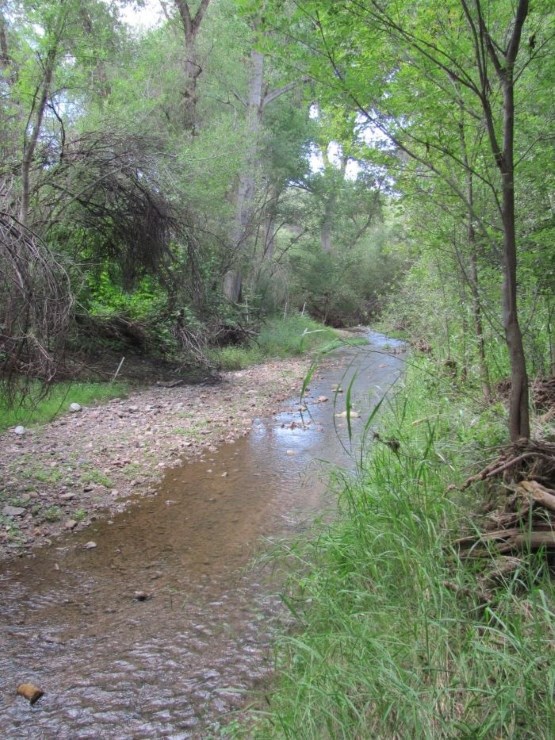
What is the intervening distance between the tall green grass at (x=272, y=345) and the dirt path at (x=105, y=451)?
7.46 feet

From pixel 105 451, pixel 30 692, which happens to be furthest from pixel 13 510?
pixel 30 692

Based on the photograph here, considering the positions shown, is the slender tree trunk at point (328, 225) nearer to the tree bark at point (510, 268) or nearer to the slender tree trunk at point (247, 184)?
the slender tree trunk at point (247, 184)

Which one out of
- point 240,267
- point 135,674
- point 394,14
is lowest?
point 135,674

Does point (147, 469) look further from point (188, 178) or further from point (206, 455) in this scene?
point (188, 178)

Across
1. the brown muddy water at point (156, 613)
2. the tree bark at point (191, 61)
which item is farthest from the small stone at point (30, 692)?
the tree bark at point (191, 61)

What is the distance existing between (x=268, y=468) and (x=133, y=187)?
5007mm

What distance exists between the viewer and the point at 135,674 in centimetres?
289

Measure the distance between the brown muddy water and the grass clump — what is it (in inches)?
71.7

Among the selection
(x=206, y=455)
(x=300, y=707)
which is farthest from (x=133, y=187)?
(x=300, y=707)

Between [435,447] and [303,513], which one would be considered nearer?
[435,447]

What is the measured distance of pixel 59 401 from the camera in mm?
8047

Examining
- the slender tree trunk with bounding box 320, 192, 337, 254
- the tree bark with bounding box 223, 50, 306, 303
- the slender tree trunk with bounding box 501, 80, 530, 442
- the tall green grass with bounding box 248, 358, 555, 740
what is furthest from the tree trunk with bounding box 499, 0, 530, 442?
the slender tree trunk with bounding box 320, 192, 337, 254

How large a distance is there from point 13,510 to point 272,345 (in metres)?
11.0

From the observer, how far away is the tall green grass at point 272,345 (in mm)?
12836
